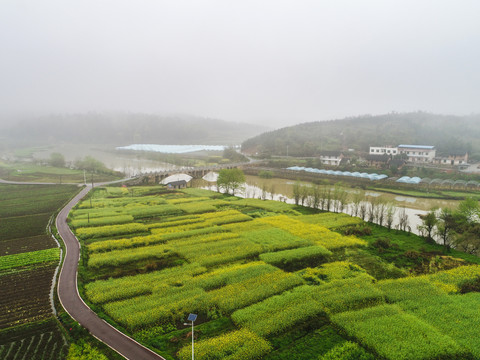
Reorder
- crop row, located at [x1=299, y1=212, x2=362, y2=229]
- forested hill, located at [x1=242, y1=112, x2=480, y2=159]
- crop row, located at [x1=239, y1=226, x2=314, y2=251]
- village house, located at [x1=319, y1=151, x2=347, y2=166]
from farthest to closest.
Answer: forested hill, located at [x1=242, y1=112, x2=480, y2=159], village house, located at [x1=319, y1=151, x2=347, y2=166], crop row, located at [x1=299, y1=212, x2=362, y2=229], crop row, located at [x1=239, y1=226, x2=314, y2=251]

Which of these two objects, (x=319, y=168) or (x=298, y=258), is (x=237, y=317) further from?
(x=319, y=168)

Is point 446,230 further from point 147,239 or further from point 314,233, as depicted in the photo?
point 147,239

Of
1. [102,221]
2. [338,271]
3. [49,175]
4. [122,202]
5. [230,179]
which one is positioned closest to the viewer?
[338,271]

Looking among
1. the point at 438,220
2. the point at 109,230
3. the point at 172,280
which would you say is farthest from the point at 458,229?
the point at 109,230

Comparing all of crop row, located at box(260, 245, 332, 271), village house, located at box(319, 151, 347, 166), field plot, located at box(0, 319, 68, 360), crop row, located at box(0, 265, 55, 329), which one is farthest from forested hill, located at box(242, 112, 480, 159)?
field plot, located at box(0, 319, 68, 360)

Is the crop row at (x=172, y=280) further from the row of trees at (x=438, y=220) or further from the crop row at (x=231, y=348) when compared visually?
the row of trees at (x=438, y=220)

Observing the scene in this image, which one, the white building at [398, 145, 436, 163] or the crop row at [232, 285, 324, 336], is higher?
the white building at [398, 145, 436, 163]

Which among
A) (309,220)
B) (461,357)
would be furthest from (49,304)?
(309,220)

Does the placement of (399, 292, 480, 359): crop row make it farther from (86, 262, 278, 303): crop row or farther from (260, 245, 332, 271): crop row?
(86, 262, 278, 303): crop row
